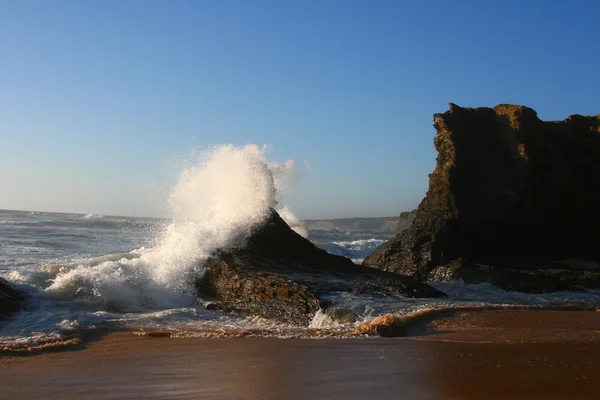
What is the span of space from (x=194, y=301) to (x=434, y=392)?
5.93 metres

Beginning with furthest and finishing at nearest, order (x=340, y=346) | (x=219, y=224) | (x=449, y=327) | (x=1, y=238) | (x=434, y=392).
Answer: (x=1, y=238) < (x=219, y=224) < (x=449, y=327) < (x=340, y=346) < (x=434, y=392)

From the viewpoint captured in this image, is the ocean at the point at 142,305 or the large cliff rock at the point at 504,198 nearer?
the ocean at the point at 142,305

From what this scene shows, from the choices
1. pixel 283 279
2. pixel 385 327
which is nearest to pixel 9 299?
pixel 283 279

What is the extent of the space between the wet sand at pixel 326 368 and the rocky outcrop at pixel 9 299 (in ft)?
7.12

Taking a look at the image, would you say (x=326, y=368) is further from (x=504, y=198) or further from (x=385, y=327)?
(x=504, y=198)

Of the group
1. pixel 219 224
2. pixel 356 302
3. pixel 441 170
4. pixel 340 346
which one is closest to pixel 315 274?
pixel 356 302

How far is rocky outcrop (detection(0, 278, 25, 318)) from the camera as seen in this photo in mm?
7477

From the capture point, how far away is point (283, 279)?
8.34 m

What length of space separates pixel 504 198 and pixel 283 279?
8211mm

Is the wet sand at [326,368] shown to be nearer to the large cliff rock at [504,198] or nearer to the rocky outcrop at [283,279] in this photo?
the rocky outcrop at [283,279]

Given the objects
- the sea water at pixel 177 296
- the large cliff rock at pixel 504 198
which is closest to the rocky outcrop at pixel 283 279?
the sea water at pixel 177 296

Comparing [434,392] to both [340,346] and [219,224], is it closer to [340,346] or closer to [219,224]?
[340,346]

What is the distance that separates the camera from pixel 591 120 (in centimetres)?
1691

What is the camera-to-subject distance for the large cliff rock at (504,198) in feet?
45.2
